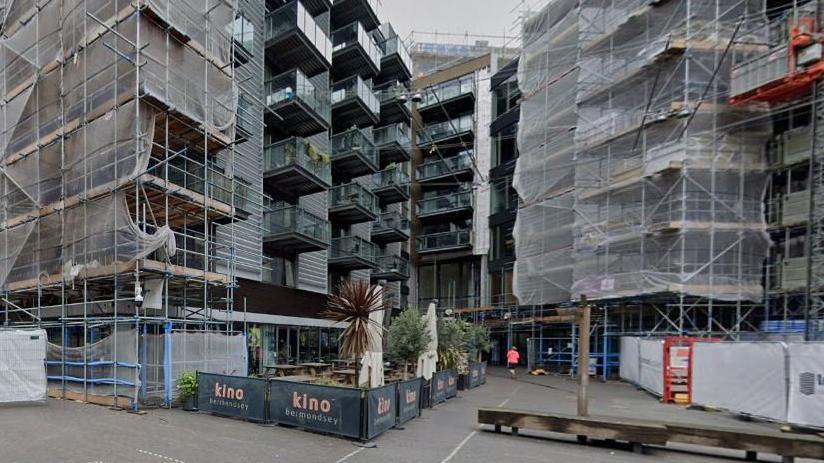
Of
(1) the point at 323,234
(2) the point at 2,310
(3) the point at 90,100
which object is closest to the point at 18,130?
(3) the point at 90,100

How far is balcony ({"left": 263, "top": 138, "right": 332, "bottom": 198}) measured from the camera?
1988 centimetres

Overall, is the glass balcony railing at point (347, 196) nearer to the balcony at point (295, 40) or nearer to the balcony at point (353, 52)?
the balcony at point (295, 40)

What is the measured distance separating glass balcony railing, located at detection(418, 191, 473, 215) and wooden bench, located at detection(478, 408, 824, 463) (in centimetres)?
2700

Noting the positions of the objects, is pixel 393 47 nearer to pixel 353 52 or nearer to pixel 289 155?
pixel 353 52

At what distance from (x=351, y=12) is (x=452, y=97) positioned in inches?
467

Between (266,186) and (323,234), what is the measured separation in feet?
10.6

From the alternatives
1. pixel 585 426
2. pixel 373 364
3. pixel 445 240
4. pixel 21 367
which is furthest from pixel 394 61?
pixel 585 426

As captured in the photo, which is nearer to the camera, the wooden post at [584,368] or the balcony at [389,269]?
the wooden post at [584,368]

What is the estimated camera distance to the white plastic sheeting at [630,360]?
18656mm

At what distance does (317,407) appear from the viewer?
938cm

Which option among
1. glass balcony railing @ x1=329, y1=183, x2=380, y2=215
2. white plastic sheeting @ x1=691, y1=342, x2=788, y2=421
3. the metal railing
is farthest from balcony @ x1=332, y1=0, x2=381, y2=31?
white plastic sheeting @ x1=691, y1=342, x2=788, y2=421

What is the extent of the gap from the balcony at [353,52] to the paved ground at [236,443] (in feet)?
67.3

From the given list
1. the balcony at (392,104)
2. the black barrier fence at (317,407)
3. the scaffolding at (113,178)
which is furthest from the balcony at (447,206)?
the black barrier fence at (317,407)

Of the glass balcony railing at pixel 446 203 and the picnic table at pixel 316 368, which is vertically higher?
the glass balcony railing at pixel 446 203
